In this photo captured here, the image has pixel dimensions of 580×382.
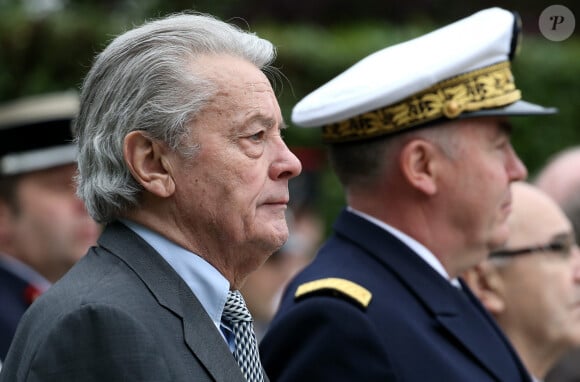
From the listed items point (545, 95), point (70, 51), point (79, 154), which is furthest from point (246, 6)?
point (79, 154)

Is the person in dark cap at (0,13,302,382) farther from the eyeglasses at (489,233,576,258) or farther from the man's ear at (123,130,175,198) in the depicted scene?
the eyeglasses at (489,233,576,258)

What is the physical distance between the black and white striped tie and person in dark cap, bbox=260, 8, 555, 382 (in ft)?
2.43

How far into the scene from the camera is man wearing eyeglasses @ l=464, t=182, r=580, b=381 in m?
4.75

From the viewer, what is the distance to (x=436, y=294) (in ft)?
13.0

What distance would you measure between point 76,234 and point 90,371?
3423 mm

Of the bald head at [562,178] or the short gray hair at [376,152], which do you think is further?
the bald head at [562,178]

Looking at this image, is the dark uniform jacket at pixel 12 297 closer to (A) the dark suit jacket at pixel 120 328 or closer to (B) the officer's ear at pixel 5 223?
(B) the officer's ear at pixel 5 223

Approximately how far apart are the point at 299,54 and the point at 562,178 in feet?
14.4

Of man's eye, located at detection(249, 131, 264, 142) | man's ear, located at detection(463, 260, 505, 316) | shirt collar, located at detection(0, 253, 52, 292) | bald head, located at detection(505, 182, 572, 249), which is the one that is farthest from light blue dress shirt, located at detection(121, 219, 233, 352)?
shirt collar, located at detection(0, 253, 52, 292)

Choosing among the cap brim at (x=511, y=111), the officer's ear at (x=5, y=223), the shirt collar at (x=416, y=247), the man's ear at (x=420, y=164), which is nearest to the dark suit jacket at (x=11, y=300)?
the officer's ear at (x=5, y=223)

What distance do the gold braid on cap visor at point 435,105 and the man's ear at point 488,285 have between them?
936 millimetres

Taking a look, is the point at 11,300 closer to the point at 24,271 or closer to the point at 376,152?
the point at 24,271

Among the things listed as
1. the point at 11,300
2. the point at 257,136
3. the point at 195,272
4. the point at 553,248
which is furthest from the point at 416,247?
the point at 11,300

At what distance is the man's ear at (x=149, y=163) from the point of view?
2883 millimetres
